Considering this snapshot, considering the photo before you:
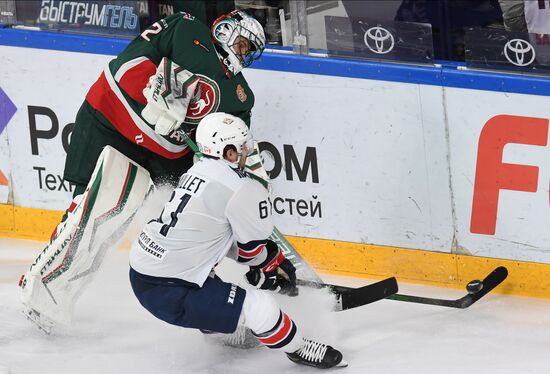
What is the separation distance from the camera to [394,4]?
6418mm

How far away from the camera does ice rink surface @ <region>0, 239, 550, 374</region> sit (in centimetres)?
445

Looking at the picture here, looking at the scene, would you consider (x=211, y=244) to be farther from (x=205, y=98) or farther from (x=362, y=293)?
(x=362, y=293)

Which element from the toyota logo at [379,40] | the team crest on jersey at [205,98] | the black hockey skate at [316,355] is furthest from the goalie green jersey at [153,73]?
the black hockey skate at [316,355]

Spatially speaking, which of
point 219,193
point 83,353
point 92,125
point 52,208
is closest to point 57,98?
point 52,208

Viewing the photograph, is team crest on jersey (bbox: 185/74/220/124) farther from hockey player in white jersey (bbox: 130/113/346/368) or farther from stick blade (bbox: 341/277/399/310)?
stick blade (bbox: 341/277/399/310)

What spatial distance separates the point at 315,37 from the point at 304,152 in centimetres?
49

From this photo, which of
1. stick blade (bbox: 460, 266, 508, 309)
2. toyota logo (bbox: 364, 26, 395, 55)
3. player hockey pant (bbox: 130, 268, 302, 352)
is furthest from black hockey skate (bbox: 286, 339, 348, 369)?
toyota logo (bbox: 364, 26, 395, 55)

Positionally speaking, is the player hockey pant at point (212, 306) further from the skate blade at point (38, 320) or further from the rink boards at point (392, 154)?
the rink boards at point (392, 154)

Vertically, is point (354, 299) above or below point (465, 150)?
below

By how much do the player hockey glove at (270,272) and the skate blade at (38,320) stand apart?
864 millimetres

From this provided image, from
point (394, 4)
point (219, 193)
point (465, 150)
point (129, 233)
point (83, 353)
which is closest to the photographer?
point (219, 193)

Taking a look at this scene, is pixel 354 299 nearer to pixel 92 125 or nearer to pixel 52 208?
pixel 92 125

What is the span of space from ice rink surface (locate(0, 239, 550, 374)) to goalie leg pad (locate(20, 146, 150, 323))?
0.47ft

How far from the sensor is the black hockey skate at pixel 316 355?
4.37 metres
